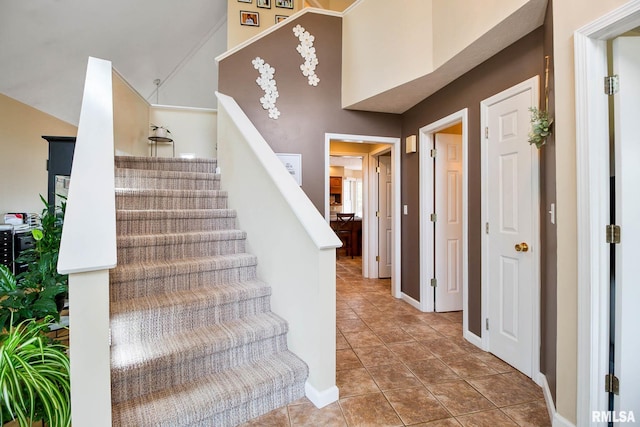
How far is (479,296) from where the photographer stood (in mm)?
2621

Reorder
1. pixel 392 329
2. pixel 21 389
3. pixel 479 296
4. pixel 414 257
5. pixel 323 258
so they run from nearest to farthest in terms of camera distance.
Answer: pixel 21 389 → pixel 323 258 → pixel 479 296 → pixel 392 329 → pixel 414 257

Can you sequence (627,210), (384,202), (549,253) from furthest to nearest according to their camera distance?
(384,202) < (549,253) < (627,210)

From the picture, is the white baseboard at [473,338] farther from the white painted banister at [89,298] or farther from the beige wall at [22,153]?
the beige wall at [22,153]

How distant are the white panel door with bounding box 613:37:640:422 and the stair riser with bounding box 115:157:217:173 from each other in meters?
3.29

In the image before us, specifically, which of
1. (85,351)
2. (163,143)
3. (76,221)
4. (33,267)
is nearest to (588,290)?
(85,351)

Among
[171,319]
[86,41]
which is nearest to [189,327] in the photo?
[171,319]

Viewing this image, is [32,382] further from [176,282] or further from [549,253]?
[549,253]

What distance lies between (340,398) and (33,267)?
6.54 feet

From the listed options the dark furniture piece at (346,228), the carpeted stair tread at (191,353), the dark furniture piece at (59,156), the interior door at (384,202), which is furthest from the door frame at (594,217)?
the dark furniture piece at (346,228)

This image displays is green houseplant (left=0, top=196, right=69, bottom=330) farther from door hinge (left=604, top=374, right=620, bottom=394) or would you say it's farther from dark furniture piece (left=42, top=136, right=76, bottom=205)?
door hinge (left=604, top=374, right=620, bottom=394)

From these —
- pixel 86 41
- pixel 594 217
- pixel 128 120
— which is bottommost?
pixel 594 217

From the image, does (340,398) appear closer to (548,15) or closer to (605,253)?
(605,253)

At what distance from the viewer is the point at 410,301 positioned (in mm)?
3693

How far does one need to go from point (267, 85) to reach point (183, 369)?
2991 millimetres
